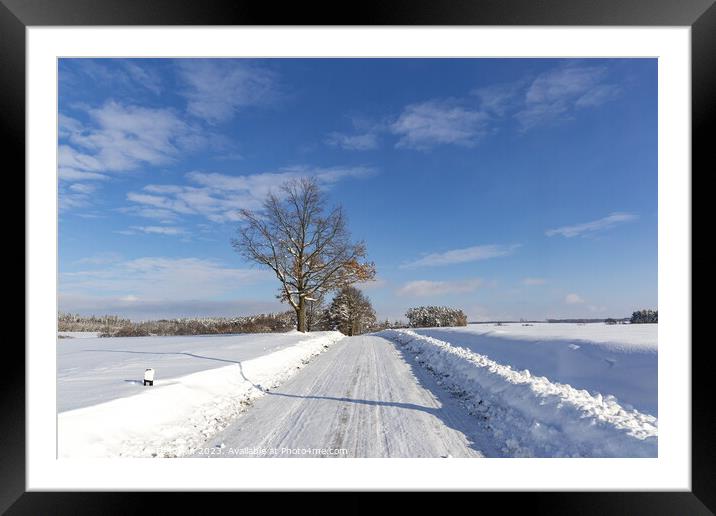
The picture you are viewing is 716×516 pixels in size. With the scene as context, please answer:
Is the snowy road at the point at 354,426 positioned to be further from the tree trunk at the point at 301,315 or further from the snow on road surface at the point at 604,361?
the tree trunk at the point at 301,315

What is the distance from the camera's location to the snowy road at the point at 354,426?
9.79 feet

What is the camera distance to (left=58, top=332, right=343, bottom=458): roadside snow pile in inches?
116

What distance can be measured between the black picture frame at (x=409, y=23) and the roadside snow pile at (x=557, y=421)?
37cm

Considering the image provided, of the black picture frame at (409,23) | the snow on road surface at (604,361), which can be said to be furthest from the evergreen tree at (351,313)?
the black picture frame at (409,23)

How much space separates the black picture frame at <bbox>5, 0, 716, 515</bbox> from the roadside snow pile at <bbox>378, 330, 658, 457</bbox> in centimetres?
37

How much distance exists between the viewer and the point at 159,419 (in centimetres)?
346

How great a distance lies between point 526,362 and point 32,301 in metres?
7.69

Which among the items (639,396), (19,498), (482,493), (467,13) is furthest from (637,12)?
(19,498)

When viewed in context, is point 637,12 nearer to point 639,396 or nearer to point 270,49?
point 270,49

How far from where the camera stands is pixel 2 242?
9.11 ft

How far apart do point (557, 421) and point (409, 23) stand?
4.28 m

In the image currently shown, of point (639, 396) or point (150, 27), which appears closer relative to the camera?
point (150, 27)

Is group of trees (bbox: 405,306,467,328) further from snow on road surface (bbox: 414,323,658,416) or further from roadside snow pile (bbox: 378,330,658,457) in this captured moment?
roadside snow pile (bbox: 378,330,658,457)

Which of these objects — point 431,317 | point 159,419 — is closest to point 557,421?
point 159,419
